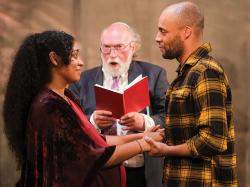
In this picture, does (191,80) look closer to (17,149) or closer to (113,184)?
(113,184)

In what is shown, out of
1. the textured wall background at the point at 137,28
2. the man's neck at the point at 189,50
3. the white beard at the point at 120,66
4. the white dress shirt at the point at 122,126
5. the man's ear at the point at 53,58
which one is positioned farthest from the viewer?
the textured wall background at the point at 137,28

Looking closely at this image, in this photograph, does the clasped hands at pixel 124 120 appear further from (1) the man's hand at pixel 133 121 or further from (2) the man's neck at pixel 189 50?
(2) the man's neck at pixel 189 50

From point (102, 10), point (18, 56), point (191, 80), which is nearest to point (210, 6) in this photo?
point (102, 10)

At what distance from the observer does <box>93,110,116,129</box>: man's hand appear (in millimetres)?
2672

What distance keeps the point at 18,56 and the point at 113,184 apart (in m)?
0.73

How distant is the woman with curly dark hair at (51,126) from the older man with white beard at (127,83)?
2.07 ft

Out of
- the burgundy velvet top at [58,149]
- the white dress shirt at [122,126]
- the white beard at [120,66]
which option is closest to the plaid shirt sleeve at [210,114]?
the burgundy velvet top at [58,149]

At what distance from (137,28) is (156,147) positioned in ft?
5.44

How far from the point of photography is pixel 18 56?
219 centimetres

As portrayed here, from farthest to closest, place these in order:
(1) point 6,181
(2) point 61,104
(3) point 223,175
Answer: (1) point 6,181
(3) point 223,175
(2) point 61,104

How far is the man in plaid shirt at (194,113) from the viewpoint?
2119mm

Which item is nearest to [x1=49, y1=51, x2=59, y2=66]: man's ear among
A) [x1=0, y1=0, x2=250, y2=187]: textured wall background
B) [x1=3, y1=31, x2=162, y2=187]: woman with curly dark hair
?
[x1=3, y1=31, x2=162, y2=187]: woman with curly dark hair

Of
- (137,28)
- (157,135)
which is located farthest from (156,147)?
(137,28)

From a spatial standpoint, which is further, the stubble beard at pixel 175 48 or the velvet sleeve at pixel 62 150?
the stubble beard at pixel 175 48
